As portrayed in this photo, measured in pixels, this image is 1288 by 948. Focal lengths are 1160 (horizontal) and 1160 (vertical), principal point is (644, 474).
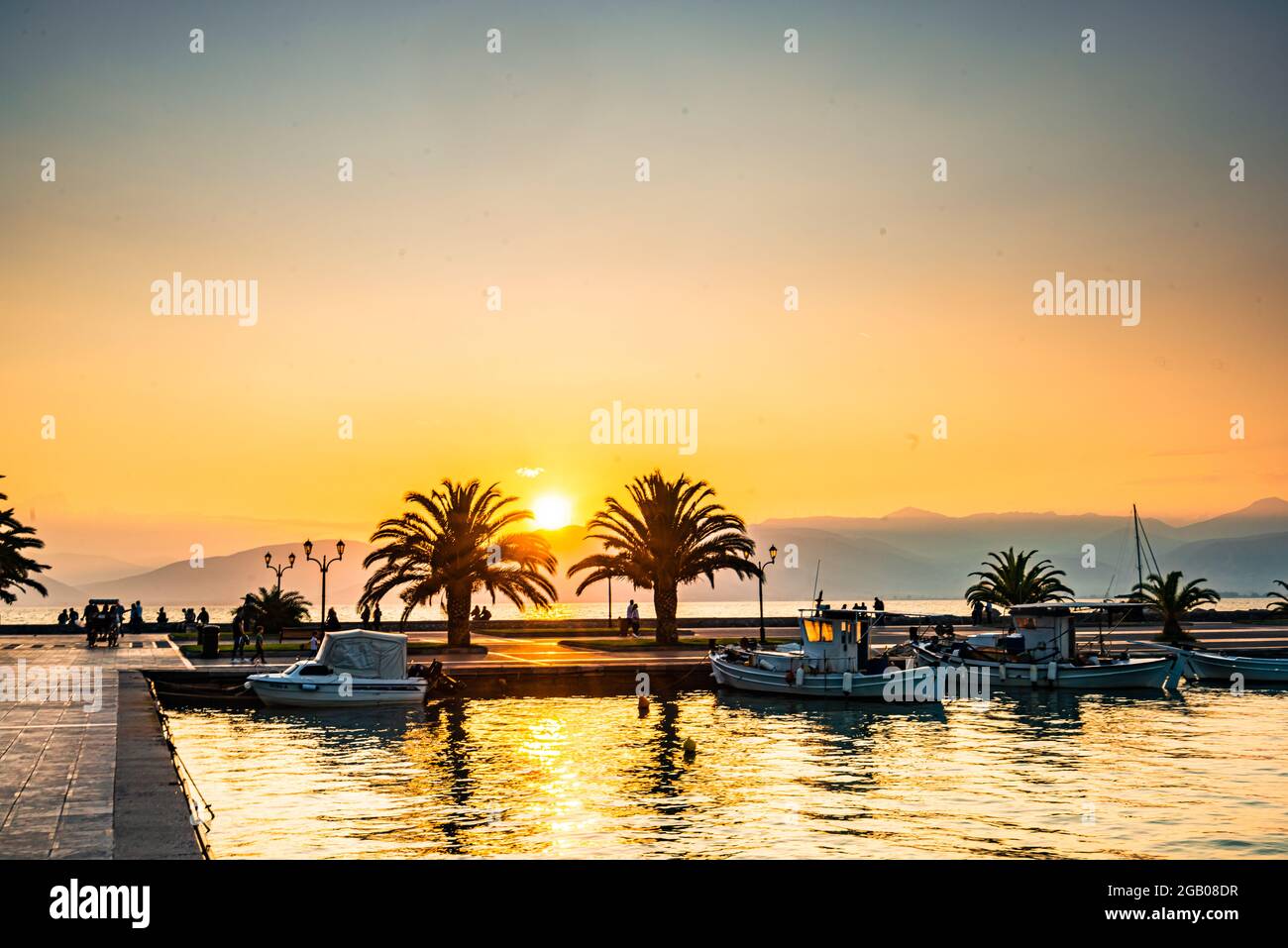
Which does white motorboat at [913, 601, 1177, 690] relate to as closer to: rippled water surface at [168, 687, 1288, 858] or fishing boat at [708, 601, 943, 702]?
fishing boat at [708, 601, 943, 702]

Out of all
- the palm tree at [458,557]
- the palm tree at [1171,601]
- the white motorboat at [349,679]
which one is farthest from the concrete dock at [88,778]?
the palm tree at [1171,601]

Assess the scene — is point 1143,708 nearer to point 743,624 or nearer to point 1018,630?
point 1018,630

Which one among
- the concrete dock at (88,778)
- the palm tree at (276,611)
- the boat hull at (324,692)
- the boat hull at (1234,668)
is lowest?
the boat hull at (1234,668)

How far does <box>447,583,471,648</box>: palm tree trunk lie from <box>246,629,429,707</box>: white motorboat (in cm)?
1785

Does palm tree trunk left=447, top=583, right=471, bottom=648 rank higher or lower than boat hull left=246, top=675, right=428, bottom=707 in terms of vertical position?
higher

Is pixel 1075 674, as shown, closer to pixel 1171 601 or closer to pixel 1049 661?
pixel 1049 661

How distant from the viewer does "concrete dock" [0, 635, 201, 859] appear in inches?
539

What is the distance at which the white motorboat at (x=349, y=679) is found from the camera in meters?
40.1

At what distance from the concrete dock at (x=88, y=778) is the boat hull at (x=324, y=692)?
446 cm

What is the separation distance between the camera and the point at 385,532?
59.3m

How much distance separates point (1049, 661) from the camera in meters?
→ 50.2

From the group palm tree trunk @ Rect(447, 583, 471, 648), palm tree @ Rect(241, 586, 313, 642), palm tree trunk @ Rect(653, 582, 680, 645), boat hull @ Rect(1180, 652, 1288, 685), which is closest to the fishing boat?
palm tree trunk @ Rect(653, 582, 680, 645)

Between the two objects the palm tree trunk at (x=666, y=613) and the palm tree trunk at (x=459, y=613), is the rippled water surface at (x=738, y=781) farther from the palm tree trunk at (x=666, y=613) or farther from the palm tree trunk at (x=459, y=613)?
the palm tree trunk at (x=666, y=613)
